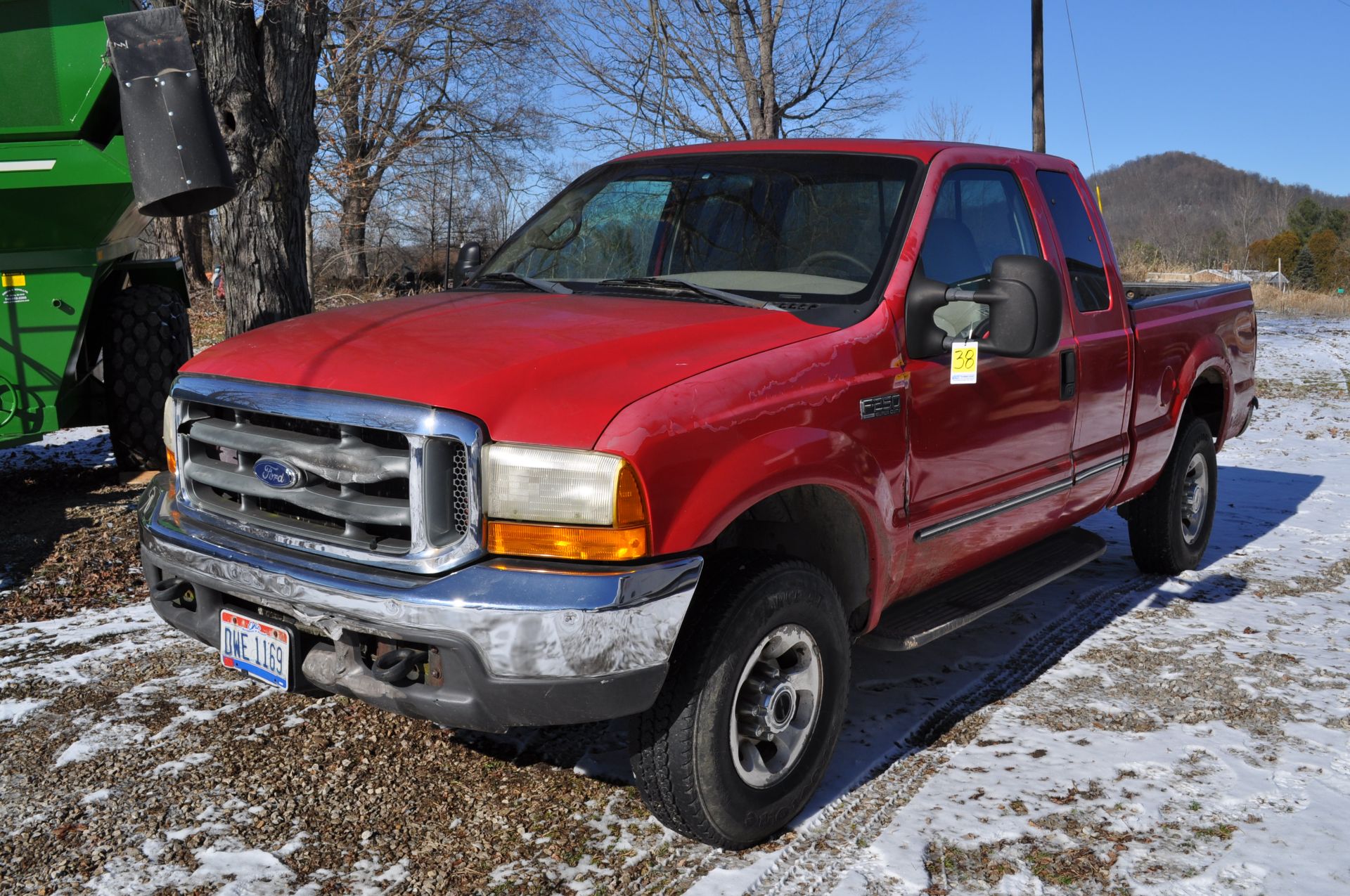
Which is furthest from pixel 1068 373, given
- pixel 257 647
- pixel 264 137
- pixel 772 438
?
pixel 264 137

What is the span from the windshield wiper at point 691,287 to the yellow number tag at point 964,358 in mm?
596

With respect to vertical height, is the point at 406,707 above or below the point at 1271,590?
above

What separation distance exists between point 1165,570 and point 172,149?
200 inches

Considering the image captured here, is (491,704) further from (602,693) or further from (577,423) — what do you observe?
(577,423)

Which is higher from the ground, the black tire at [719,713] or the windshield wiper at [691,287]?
the windshield wiper at [691,287]

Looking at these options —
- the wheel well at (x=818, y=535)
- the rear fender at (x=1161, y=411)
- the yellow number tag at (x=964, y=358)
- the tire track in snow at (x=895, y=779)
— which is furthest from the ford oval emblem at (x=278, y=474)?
the rear fender at (x=1161, y=411)

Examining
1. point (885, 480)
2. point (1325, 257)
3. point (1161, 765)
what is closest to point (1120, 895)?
point (1161, 765)

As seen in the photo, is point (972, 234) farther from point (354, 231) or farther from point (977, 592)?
point (354, 231)

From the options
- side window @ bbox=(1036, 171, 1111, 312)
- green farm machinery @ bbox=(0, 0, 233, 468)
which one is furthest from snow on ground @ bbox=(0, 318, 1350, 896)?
green farm machinery @ bbox=(0, 0, 233, 468)

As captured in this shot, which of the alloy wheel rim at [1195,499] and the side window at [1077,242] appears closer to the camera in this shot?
the side window at [1077,242]

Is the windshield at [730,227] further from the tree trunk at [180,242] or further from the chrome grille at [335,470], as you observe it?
the tree trunk at [180,242]

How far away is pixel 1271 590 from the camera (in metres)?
5.80

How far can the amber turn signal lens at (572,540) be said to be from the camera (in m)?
2.71

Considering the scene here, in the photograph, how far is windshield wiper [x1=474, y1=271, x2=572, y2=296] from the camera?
3996mm
